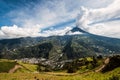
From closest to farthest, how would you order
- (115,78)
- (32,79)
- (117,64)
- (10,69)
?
(115,78) < (32,79) < (117,64) < (10,69)

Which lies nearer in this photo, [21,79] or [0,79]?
[21,79]

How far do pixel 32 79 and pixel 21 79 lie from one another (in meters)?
2.62

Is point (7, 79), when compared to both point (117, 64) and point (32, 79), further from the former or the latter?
point (117, 64)

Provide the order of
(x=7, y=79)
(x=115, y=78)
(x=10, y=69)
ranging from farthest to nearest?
(x=10, y=69) → (x=7, y=79) → (x=115, y=78)

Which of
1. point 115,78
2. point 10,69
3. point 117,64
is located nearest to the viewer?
point 115,78

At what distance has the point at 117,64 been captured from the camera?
58.2 meters

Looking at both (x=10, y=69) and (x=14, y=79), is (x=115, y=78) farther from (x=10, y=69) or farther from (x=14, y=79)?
(x=10, y=69)

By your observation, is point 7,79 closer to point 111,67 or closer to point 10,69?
point 111,67

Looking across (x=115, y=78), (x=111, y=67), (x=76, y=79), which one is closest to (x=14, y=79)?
(x=76, y=79)

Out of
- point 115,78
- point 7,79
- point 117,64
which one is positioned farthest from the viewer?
point 117,64

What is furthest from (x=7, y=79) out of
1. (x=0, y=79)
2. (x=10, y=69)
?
(x=10, y=69)

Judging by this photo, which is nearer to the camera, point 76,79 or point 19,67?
point 76,79

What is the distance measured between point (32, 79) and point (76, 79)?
931cm

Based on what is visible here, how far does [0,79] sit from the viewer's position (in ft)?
155
